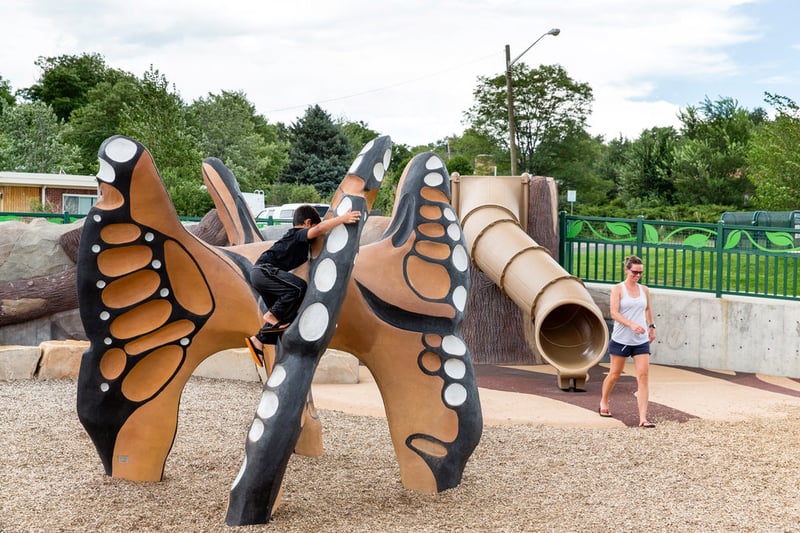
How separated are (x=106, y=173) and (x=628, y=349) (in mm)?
4683

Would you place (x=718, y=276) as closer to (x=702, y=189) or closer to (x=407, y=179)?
(x=407, y=179)

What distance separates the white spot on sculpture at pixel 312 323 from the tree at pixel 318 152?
1491 inches

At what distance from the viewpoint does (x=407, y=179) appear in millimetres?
5945

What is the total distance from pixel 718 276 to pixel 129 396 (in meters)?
8.03

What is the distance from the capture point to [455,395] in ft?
18.1

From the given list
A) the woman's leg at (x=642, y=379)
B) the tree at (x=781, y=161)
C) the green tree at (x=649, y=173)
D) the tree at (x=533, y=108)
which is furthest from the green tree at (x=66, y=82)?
the woman's leg at (x=642, y=379)

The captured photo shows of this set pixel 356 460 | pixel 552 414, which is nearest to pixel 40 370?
pixel 356 460

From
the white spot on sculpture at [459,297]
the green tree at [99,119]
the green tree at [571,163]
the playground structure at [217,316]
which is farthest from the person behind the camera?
the green tree at [99,119]

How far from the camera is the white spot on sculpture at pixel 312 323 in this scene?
461 centimetres

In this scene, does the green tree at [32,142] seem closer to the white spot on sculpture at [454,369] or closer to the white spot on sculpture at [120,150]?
the white spot on sculpture at [120,150]

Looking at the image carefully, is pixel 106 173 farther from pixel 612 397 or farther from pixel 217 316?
pixel 612 397

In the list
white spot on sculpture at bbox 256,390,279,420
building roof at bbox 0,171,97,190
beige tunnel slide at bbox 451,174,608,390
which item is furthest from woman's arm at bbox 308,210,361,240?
building roof at bbox 0,171,97,190

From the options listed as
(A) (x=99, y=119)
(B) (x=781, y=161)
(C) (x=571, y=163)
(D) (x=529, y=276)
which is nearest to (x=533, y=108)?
(C) (x=571, y=163)

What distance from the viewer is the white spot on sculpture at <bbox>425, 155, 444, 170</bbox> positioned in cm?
594
